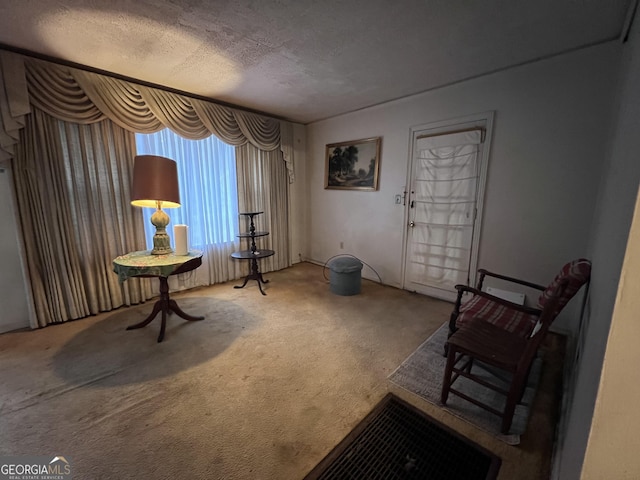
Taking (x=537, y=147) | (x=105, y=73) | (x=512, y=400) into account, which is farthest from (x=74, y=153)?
(x=537, y=147)

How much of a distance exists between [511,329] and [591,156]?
161 centimetres

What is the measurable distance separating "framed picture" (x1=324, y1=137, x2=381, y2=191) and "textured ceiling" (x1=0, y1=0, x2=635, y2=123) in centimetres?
97

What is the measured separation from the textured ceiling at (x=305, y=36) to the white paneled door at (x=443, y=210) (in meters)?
0.68

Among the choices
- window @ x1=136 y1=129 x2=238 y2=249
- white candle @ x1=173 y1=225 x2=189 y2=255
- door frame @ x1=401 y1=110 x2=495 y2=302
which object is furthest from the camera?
window @ x1=136 y1=129 x2=238 y2=249

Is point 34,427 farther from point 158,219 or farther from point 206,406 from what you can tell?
point 158,219

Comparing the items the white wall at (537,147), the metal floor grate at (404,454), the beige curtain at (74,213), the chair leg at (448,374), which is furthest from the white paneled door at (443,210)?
the beige curtain at (74,213)

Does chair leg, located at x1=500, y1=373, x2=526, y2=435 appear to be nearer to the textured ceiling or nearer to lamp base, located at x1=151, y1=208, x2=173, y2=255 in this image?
the textured ceiling

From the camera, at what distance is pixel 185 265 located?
92.0 inches

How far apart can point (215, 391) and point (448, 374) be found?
148 cm

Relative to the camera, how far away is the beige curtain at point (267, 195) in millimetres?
3828

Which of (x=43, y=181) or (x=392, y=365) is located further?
(x=43, y=181)

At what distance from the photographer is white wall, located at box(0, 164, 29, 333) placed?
2.29 m

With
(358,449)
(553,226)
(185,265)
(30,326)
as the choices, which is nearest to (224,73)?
(185,265)

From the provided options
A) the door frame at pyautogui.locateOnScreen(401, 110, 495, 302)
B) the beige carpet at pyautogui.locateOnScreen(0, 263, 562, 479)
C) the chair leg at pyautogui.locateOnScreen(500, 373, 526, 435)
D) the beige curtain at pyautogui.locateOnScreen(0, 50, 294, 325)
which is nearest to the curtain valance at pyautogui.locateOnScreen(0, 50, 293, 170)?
the beige curtain at pyautogui.locateOnScreen(0, 50, 294, 325)
